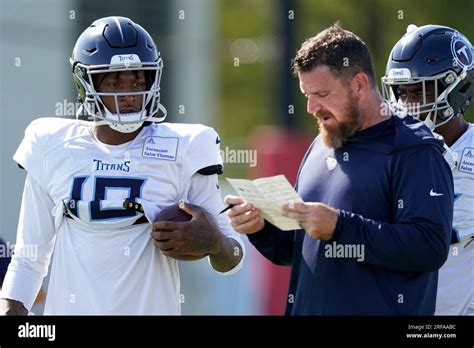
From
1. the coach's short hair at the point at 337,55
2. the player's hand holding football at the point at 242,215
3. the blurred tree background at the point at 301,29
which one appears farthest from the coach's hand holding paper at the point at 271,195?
the blurred tree background at the point at 301,29

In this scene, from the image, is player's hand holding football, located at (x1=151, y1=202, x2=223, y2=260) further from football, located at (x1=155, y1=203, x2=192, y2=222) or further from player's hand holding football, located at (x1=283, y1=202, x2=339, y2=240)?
player's hand holding football, located at (x1=283, y1=202, x2=339, y2=240)

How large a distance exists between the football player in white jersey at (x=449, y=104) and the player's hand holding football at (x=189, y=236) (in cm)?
108

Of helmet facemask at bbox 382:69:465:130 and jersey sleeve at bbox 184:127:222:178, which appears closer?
jersey sleeve at bbox 184:127:222:178

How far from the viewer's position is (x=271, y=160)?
8.40 m

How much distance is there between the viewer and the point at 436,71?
5086 mm

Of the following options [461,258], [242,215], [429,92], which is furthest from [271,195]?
[429,92]

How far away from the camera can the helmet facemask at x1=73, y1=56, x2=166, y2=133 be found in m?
4.45

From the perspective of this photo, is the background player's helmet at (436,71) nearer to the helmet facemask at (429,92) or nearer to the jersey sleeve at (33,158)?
the helmet facemask at (429,92)

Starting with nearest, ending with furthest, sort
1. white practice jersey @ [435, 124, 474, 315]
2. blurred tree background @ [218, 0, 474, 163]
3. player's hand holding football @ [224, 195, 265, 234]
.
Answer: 1. player's hand holding football @ [224, 195, 265, 234]
2. white practice jersey @ [435, 124, 474, 315]
3. blurred tree background @ [218, 0, 474, 163]

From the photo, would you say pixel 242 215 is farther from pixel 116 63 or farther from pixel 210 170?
pixel 116 63

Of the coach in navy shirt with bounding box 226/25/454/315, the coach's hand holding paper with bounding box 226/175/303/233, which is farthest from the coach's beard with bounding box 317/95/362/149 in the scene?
the coach's hand holding paper with bounding box 226/175/303/233

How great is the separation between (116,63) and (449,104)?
1462 mm

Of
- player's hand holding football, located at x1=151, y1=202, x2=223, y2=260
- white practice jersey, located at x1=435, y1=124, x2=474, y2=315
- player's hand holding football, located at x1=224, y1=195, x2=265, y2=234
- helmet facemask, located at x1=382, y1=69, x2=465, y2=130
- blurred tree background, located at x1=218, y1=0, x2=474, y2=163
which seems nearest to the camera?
player's hand holding football, located at x1=224, y1=195, x2=265, y2=234

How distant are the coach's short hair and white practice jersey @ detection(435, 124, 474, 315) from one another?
31.5 inches
